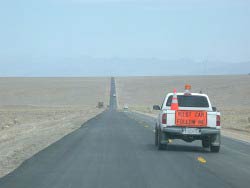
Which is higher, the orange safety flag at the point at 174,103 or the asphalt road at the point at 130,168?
the orange safety flag at the point at 174,103

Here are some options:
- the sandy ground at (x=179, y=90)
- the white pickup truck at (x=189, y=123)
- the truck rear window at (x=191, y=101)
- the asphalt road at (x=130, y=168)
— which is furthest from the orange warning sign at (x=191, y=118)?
the sandy ground at (x=179, y=90)

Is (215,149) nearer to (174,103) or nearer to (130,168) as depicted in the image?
(174,103)

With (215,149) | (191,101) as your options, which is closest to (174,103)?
(191,101)

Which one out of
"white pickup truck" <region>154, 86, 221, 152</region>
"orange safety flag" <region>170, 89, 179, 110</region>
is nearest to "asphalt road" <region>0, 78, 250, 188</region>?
"white pickup truck" <region>154, 86, 221, 152</region>

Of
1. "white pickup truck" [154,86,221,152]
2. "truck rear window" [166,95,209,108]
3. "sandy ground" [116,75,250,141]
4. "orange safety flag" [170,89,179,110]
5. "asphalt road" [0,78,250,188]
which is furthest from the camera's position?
"sandy ground" [116,75,250,141]

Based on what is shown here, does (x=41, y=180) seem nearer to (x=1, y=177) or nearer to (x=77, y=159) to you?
(x=1, y=177)

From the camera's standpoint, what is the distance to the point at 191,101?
23.2 meters

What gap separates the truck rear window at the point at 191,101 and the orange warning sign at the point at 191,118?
145 centimetres

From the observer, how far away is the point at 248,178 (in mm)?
14789

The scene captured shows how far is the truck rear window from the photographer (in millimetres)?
23094

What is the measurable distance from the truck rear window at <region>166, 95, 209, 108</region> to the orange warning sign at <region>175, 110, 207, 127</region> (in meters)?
1.45

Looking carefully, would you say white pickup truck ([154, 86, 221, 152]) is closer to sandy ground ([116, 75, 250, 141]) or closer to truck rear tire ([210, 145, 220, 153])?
truck rear tire ([210, 145, 220, 153])

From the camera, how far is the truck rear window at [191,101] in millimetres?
23094

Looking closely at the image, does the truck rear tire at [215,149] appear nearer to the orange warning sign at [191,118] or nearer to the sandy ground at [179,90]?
the orange warning sign at [191,118]
